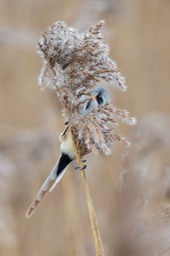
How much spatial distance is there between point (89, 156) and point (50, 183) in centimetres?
129

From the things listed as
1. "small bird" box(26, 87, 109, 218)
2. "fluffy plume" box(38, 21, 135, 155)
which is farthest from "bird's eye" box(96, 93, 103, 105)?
"fluffy plume" box(38, 21, 135, 155)

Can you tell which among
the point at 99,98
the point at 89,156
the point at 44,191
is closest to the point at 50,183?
the point at 44,191

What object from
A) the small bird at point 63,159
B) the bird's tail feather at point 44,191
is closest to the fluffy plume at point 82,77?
the small bird at point 63,159

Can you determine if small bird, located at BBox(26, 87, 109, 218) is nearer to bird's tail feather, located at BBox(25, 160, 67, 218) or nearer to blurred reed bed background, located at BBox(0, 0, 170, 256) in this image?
bird's tail feather, located at BBox(25, 160, 67, 218)

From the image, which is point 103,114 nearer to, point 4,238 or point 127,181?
point 127,181

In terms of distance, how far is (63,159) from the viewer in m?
1.24

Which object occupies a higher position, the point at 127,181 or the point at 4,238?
the point at 4,238

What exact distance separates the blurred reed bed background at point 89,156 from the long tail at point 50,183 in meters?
0.12

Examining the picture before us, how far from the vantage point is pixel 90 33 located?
3.42 ft

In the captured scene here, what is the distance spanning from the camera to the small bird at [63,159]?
A: 42.0 inches

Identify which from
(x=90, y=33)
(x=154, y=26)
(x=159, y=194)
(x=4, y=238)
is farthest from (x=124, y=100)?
(x=90, y=33)

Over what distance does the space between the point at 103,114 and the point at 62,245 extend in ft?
5.46

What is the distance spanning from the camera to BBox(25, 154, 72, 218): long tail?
1.08 metres

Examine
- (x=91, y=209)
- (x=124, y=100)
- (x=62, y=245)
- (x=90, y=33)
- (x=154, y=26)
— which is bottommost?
(x=91, y=209)
